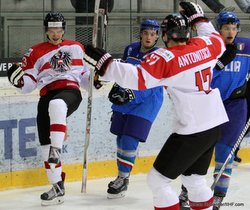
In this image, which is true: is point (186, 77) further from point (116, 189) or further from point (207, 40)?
point (116, 189)

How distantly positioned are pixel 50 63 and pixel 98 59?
4.78 feet

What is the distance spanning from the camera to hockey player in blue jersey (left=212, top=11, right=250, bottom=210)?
440 cm

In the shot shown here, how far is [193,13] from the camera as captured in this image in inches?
160

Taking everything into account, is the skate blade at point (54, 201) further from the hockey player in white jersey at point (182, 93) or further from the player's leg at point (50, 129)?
the hockey player in white jersey at point (182, 93)

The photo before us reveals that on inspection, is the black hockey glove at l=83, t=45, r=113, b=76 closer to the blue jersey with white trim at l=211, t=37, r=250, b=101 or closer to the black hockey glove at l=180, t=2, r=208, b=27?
the black hockey glove at l=180, t=2, r=208, b=27

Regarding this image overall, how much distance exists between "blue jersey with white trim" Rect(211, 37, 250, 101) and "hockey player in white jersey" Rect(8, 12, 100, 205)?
0.78 meters

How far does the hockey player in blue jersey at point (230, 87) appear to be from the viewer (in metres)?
4.40

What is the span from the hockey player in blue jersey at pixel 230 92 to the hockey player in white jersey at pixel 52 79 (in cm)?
82

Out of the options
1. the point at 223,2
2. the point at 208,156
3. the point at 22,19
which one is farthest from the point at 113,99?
the point at 223,2

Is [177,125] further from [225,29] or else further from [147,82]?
[225,29]

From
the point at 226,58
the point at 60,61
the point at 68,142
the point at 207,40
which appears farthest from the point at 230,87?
the point at 68,142

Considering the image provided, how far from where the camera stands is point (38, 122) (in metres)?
4.83

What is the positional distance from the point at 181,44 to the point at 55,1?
9.79ft

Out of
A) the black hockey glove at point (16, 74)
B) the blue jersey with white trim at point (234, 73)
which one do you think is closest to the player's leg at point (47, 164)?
the black hockey glove at point (16, 74)
